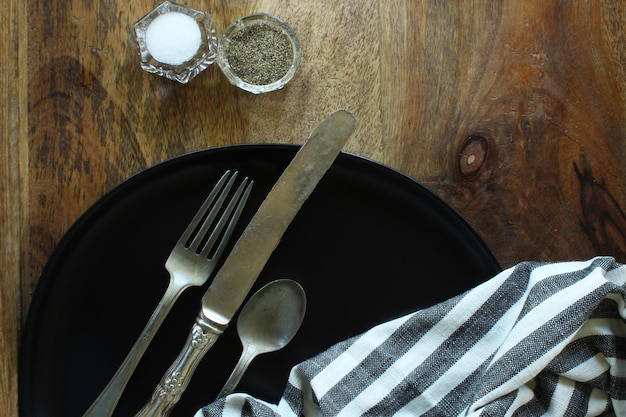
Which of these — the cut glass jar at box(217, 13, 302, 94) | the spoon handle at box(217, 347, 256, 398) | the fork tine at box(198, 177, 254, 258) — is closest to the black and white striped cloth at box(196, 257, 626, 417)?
the spoon handle at box(217, 347, 256, 398)

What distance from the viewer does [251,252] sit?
61 cm

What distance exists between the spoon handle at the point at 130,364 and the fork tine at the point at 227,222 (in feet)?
0.14

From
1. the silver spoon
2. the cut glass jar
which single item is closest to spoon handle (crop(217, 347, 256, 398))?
the silver spoon

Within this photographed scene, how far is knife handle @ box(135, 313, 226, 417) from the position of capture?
1.99ft

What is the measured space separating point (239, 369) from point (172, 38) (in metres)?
0.30

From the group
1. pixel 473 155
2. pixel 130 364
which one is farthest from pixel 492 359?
pixel 130 364

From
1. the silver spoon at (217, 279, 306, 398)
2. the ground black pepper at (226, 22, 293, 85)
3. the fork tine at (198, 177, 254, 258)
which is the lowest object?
the silver spoon at (217, 279, 306, 398)

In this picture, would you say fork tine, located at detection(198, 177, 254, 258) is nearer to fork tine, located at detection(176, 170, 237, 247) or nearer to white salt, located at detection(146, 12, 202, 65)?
fork tine, located at detection(176, 170, 237, 247)

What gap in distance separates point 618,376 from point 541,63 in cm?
29

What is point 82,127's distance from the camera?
65 cm

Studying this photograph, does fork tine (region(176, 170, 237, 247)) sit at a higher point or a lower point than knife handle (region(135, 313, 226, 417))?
higher

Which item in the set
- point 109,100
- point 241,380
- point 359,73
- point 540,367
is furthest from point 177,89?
point 540,367

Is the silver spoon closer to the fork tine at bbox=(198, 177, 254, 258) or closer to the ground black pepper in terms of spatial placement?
the fork tine at bbox=(198, 177, 254, 258)

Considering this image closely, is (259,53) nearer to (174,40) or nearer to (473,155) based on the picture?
(174,40)
